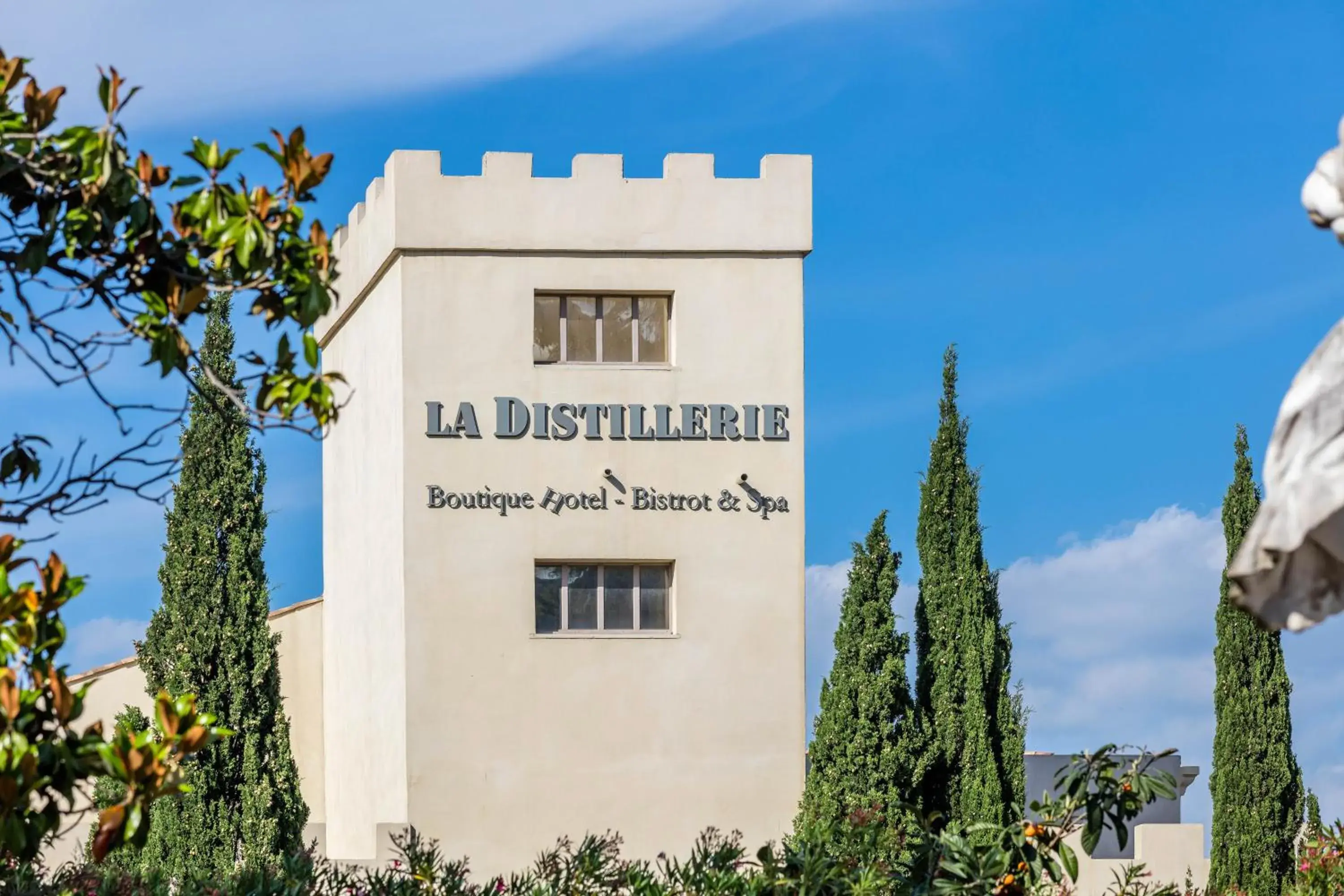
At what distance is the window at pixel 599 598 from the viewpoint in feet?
66.4

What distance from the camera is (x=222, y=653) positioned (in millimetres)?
20828

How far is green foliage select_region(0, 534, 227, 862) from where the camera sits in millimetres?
5836

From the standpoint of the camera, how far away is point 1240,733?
22.2m

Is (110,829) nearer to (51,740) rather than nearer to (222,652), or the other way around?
(51,740)

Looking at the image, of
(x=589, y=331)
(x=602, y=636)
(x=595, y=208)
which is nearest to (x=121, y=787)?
(x=602, y=636)

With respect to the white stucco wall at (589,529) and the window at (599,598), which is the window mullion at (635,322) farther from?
the window at (599,598)

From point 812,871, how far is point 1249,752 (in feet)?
44.8

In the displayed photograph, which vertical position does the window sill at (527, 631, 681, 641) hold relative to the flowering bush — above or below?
above

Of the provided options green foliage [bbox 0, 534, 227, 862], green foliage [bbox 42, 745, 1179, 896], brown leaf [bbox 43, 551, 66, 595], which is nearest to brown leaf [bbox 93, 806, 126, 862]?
green foliage [bbox 0, 534, 227, 862]

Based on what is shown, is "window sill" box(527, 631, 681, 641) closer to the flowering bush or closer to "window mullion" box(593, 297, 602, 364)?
"window mullion" box(593, 297, 602, 364)

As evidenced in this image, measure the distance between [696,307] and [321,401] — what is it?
13.8 meters

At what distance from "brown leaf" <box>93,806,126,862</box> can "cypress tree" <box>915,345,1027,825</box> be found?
15.3 m

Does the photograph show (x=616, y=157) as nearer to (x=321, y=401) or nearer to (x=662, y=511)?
(x=662, y=511)

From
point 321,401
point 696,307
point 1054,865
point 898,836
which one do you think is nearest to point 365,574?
point 696,307
